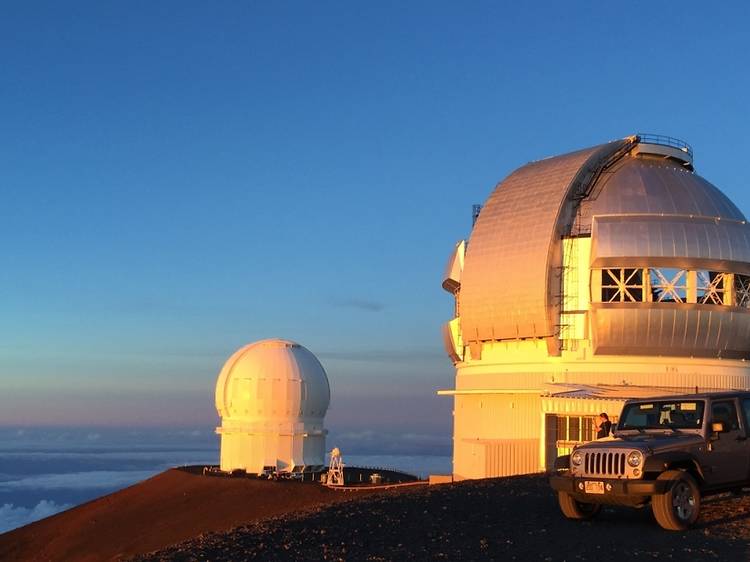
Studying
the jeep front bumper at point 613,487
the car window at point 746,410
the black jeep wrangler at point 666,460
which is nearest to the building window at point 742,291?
the car window at point 746,410

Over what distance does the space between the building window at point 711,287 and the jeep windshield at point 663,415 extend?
53.2 ft

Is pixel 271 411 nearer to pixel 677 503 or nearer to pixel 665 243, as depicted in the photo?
pixel 665 243

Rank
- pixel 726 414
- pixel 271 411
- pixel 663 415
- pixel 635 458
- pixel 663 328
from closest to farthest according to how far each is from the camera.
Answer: pixel 635 458
pixel 726 414
pixel 663 415
pixel 663 328
pixel 271 411

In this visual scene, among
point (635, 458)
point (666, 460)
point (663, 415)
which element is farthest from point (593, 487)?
point (663, 415)

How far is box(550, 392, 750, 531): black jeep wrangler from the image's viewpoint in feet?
36.0

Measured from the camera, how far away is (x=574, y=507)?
1194cm

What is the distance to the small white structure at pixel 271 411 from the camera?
3891 cm

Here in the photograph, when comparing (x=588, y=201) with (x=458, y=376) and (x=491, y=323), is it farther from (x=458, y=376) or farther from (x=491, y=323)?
(x=458, y=376)

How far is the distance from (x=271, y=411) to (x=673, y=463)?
2914 cm

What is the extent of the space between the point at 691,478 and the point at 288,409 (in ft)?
95.8

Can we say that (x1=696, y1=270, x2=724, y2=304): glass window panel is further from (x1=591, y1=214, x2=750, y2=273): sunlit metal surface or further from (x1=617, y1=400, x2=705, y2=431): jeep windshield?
(x1=617, y1=400, x2=705, y2=431): jeep windshield

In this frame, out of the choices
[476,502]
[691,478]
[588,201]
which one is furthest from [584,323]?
[691,478]

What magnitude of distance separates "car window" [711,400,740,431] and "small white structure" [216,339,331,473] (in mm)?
28200

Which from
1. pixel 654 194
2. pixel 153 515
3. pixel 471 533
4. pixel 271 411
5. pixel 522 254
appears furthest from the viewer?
pixel 271 411
